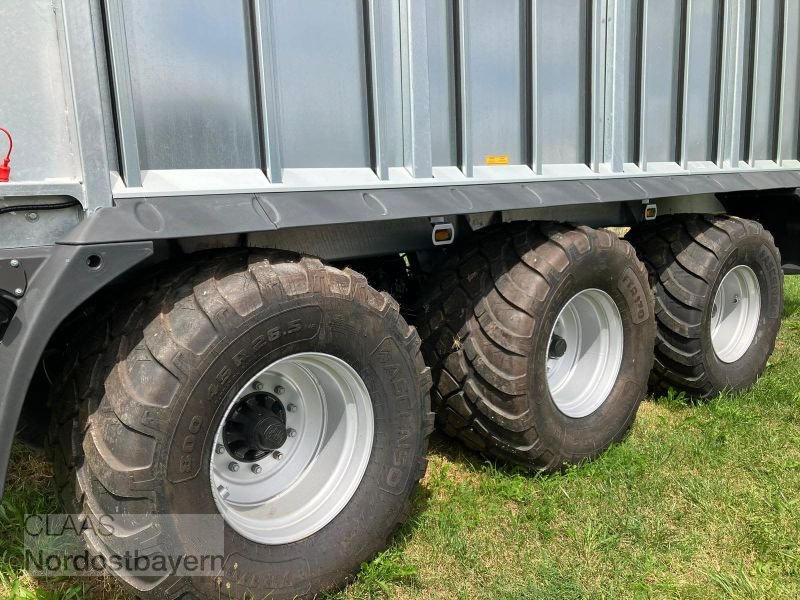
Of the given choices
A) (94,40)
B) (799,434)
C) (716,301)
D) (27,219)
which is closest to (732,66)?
(716,301)

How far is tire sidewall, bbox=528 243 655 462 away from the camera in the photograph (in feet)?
10.3

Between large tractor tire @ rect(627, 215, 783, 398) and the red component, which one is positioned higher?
the red component

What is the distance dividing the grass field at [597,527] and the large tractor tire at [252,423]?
0.31 m

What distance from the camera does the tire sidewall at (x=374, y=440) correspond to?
205 centimetres

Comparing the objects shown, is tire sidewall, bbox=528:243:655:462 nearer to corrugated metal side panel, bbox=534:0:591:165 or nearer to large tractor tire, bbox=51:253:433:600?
corrugated metal side panel, bbox=534:0:591:165

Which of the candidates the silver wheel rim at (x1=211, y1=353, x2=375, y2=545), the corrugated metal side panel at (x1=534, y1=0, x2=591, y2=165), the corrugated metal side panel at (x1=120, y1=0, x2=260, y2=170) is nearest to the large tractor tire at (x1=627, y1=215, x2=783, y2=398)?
the corrugated metal side panel at (x1=534, y1=0, x2=591, y2=165)

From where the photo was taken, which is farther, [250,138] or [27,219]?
[250,138]

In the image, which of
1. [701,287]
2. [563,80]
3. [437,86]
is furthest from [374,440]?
[701,287]

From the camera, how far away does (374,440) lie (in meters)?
2.60

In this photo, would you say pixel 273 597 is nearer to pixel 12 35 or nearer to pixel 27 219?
pixel 27 219

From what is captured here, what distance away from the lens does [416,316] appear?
3285mm

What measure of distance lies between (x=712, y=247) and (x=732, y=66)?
1156 millimetres

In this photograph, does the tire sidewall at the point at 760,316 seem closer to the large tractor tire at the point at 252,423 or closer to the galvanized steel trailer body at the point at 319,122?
the galvanized steel trailer body at the point at 319,122

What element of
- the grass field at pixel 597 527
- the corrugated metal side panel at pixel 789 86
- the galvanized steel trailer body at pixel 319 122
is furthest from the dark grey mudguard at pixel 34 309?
the corrugated metal side panel at pixel 789 86
